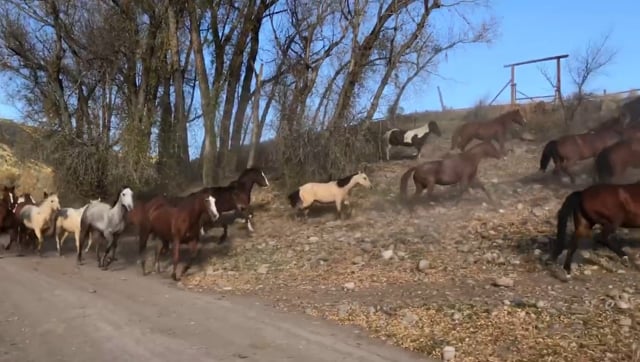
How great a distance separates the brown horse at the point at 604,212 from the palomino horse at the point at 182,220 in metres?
7.01

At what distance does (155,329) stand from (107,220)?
27.8 feet

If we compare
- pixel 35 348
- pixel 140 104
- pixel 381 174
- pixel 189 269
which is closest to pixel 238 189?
pixel 189 269

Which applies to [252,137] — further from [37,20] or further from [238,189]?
[37,20]

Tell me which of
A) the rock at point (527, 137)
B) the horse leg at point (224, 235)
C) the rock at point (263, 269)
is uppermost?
the rock at point (527, 137)

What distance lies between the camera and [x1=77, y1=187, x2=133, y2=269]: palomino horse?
16.9 m

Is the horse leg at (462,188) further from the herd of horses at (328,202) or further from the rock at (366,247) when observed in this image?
the rock at (366,247)

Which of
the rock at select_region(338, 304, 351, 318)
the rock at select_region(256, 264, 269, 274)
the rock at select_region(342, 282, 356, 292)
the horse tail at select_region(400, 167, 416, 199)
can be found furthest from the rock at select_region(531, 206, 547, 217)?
Result: the rock at select_region(338, 304, 351, 318)

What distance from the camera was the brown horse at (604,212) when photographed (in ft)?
37.5

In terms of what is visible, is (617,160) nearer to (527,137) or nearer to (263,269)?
(263,269)

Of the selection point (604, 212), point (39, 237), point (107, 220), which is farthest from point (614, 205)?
point (39, 237)

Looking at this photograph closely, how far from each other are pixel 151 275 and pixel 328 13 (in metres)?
12.5

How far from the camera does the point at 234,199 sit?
18641mm

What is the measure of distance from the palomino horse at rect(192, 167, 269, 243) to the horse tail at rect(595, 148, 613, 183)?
8777 millimetres

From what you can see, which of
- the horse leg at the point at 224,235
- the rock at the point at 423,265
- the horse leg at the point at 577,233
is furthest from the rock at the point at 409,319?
the horse leg at the point at 224,235
